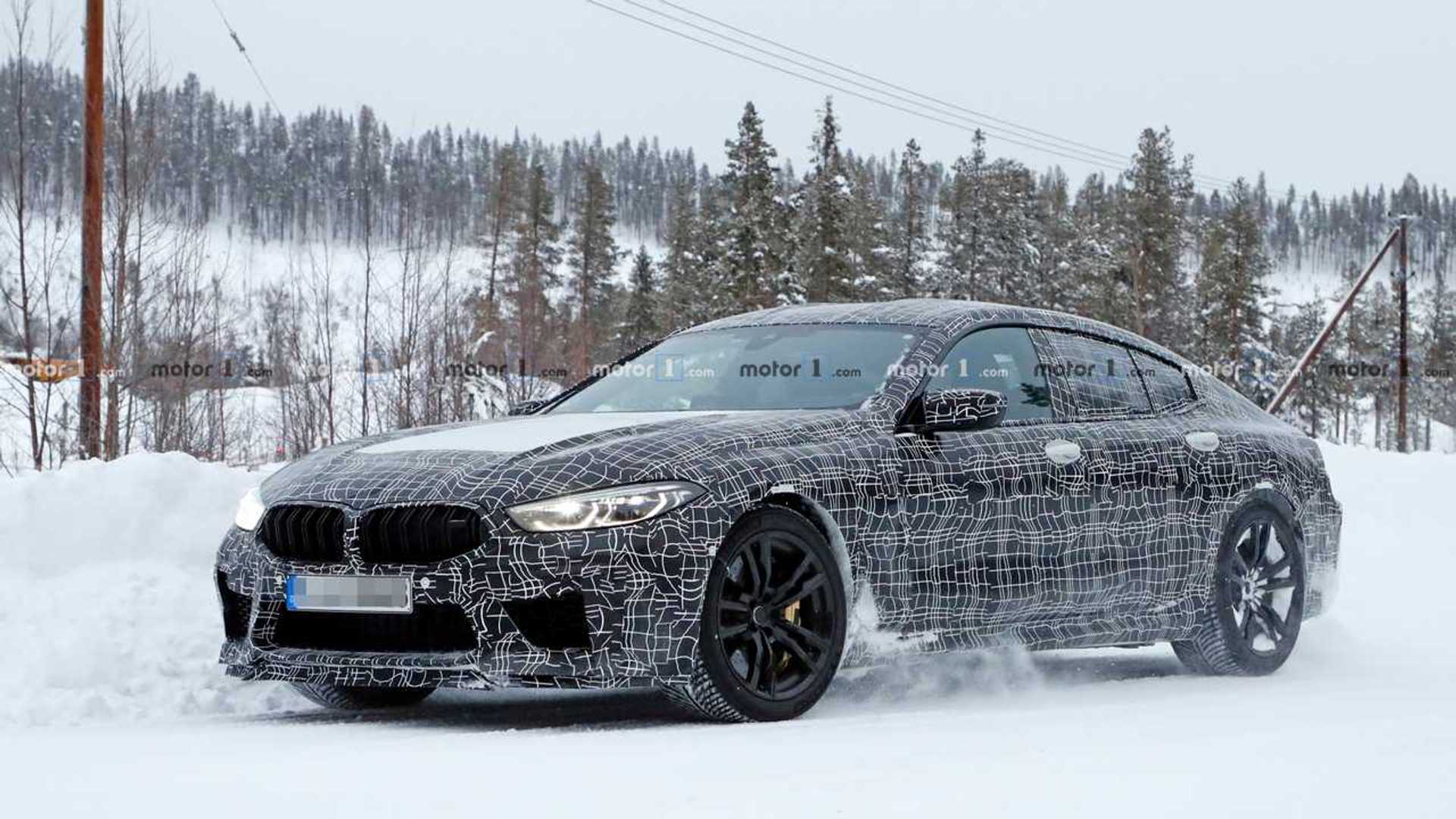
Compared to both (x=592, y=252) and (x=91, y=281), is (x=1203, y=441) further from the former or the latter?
(x=592, y=252)

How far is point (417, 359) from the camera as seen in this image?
1809 centimetres

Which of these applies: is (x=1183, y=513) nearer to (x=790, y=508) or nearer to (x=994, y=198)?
(x=790, y=508)

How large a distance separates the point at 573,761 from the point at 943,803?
37.7 inches

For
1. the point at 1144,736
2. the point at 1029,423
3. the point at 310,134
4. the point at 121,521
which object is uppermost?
the point at 310,134

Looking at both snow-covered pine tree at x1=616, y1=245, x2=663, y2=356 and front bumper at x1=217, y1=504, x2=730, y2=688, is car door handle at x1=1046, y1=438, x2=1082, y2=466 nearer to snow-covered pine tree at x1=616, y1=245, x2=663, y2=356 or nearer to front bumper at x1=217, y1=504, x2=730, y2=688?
front bumper at x1=217, y1=504, x2=730, y2=688

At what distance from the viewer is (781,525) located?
4.99 metres

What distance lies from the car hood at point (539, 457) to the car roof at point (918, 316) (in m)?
0.79

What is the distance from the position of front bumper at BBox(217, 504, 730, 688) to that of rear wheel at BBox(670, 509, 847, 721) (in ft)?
0.30

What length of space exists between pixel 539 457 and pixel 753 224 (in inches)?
2077

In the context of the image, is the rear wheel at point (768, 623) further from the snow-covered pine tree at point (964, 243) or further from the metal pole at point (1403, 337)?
the snow-covered pine tree at point (964, 243)

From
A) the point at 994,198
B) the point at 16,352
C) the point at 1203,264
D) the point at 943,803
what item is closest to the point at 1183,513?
the point at 943,803

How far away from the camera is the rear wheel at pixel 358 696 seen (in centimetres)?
571

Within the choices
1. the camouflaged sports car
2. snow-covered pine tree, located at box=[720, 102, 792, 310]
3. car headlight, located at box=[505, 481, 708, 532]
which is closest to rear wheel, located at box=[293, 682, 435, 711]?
the camouflaged sports car

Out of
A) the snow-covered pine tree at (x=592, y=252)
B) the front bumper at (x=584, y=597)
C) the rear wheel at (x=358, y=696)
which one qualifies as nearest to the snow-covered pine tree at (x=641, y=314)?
the snow-covered pine tree at (x=592, y=252)
